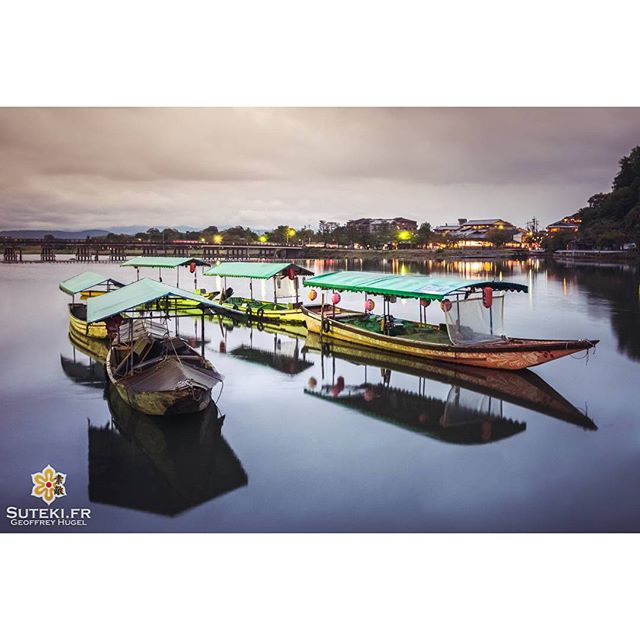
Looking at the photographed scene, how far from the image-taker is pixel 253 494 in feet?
12.5

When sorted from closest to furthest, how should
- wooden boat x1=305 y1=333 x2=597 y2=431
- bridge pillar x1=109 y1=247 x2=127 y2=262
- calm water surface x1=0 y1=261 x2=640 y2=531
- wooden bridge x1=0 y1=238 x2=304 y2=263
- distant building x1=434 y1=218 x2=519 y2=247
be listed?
calm water surface x1=0 y1=261 x2=640 y2=531
wooden boat x1=305 y1=333 x2=597 y2=431
wooden bridge x1=0 y1=238 x2=304 y2=263
bridge pillar x1=109 y1=247 x2=127 y2=262
distant building x1=434 y1=218 x2=519 y2=247

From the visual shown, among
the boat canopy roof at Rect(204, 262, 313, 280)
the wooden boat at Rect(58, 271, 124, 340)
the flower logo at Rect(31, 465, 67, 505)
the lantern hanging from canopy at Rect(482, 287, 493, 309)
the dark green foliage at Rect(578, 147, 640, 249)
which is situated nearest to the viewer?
the flower logo at Rect(31, 465, 67, 505)

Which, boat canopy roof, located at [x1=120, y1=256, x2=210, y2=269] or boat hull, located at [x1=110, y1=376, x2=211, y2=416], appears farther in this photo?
boat canopy roof, located at [x1=120, y1=256, x2=210, y2=269]

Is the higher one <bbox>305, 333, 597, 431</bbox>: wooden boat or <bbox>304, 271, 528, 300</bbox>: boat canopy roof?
<bbox>304, 271, 528, 300</bbox>: boat canopy roof

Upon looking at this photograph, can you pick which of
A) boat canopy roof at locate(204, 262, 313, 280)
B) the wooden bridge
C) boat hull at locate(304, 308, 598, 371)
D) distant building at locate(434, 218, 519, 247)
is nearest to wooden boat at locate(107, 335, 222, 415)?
boat hull at locate(304, 308, 598, 371)

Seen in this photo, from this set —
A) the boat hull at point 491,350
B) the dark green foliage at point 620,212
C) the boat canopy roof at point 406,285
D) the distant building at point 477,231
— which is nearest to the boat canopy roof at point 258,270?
the boat canopy roof at point 406,285

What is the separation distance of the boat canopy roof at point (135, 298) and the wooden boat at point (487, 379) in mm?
3028

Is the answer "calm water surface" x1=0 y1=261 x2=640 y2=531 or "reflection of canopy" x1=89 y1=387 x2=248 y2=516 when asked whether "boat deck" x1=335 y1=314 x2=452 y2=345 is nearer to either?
"calm water surface" x1=0 y1=261 x2=640 y2=531

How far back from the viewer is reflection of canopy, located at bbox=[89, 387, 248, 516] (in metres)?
3.80

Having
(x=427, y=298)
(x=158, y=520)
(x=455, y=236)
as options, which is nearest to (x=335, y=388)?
(x=427, y=298)

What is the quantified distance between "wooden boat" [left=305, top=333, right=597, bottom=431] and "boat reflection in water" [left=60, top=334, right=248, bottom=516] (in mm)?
2890

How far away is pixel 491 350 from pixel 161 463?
420cm

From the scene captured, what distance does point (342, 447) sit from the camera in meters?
4.68

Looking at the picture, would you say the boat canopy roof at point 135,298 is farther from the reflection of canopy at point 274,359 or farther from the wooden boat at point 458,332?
the wooden boat at point 458,332
